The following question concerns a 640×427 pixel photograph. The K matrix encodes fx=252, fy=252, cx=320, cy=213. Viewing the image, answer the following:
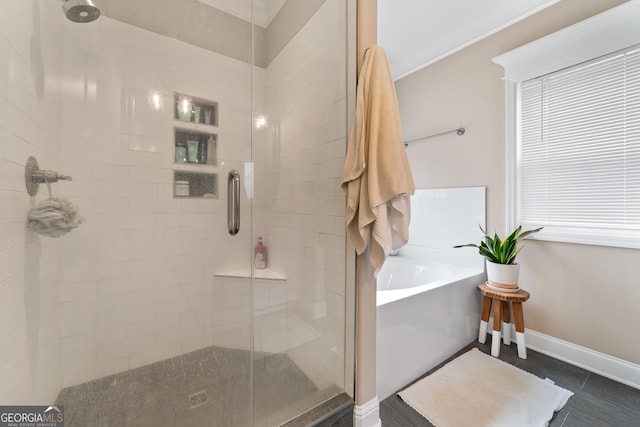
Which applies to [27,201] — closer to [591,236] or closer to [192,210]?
[192,210]

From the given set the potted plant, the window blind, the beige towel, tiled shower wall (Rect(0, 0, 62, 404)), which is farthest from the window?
tiled shower wall (Rect(0, 0, 62, 404))

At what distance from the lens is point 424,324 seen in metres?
1.56

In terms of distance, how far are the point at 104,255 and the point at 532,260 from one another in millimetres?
2707

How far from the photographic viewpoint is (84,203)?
1.12m

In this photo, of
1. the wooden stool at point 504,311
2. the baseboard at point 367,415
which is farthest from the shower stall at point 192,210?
the wooden stool at point 504,311

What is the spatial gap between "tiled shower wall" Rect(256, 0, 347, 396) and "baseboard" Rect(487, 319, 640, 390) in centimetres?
162

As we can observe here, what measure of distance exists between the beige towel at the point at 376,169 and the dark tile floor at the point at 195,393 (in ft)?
2.37

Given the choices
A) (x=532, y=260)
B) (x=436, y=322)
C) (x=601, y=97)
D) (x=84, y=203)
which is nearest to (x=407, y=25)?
(x=601, y=97)

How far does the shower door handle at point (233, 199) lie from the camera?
4.35ft

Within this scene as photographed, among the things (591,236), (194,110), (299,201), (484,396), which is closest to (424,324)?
(484,396)

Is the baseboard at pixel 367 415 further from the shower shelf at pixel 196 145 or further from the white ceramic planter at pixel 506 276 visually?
the shower shelf at pixel 196 145

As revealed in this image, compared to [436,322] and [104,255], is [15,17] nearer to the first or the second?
[104,255]

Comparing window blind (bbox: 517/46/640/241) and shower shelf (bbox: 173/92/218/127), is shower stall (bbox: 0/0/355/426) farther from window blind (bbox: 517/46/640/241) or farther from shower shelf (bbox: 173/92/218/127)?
window blind (bbox: 517/46/640/241)

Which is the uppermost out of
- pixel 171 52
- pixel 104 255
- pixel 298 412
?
pixel 171 52
